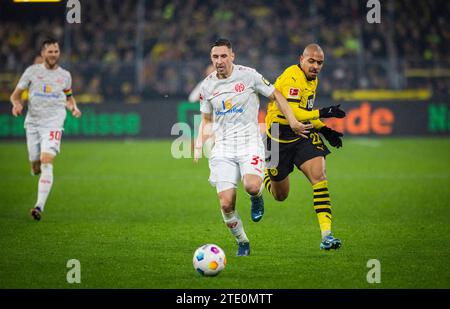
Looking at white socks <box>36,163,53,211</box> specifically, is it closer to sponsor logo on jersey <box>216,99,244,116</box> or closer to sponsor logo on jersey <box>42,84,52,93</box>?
sponsor logo on jersey <box>42,84,52,93</box>

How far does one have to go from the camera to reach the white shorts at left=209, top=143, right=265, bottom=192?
355 inches

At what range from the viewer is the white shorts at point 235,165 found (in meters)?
9.01

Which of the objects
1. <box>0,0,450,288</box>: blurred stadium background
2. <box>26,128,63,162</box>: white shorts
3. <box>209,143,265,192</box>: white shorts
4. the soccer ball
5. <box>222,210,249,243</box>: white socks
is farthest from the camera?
<box>26,128,63,162</box>: white shorts

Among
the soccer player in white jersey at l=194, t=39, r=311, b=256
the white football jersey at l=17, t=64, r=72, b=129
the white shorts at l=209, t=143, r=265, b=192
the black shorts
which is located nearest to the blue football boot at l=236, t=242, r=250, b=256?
the soccer player in white jersey at l=194, t=39, r=311, b=256

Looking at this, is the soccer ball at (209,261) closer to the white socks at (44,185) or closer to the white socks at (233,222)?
the white socks at (233,222)

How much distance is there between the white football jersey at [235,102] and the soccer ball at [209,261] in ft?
5.39

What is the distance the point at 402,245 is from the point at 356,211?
3053 millimetres

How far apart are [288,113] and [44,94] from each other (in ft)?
16.1

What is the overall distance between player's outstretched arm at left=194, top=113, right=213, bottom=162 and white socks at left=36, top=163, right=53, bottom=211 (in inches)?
143

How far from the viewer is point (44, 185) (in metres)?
12.1

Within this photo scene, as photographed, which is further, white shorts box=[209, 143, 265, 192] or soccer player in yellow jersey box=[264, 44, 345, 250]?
soccer player in yellow jersey box=[264, 44, 345, 250]

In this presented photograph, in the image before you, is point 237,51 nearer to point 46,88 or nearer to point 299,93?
point 46,88
